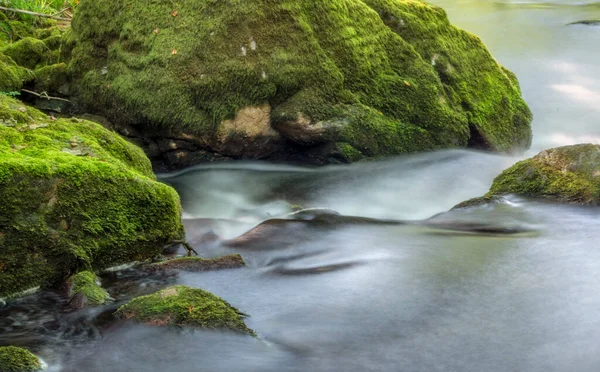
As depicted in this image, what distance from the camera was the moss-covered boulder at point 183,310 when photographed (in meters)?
3.88

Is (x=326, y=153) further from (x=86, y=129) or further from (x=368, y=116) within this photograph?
(x=86, y=129)

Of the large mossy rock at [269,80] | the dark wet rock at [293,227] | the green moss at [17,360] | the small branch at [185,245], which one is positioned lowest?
the green moss at [17,360]

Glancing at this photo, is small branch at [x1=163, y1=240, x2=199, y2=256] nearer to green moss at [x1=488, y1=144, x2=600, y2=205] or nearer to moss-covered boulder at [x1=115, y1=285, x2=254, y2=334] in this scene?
moss-covered boulder at [x1=115, y1=285, x2=254, y2=334]

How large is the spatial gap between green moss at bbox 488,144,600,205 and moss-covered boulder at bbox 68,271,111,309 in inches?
144

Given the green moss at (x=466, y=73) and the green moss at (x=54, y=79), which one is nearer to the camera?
the green moss at (x=54, y=79)

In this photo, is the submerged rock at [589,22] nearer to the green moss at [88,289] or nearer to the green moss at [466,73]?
the green moss at [466,73]

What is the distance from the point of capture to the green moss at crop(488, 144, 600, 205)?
601cm

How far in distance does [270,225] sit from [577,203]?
2551 mm

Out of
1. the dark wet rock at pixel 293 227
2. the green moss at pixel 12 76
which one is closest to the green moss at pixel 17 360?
the dark wet rock at pixel 293 227

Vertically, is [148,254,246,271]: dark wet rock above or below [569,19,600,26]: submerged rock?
below

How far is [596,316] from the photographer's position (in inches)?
165

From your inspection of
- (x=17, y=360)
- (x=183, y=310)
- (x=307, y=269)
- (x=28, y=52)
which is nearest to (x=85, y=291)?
(x=183, y=310)

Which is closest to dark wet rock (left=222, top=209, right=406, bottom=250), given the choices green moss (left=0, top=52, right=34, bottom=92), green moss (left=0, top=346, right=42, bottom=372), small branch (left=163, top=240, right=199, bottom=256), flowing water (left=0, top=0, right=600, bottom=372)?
flowing water (left=0, top=0, right=600, bottom=372)

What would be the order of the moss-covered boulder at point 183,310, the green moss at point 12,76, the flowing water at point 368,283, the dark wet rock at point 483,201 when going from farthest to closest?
the green moss at point 12,76 < the dark wet rock at point 483,201 < the moss-covered boulder at point 183,310 < the flowing water at point 368,283
